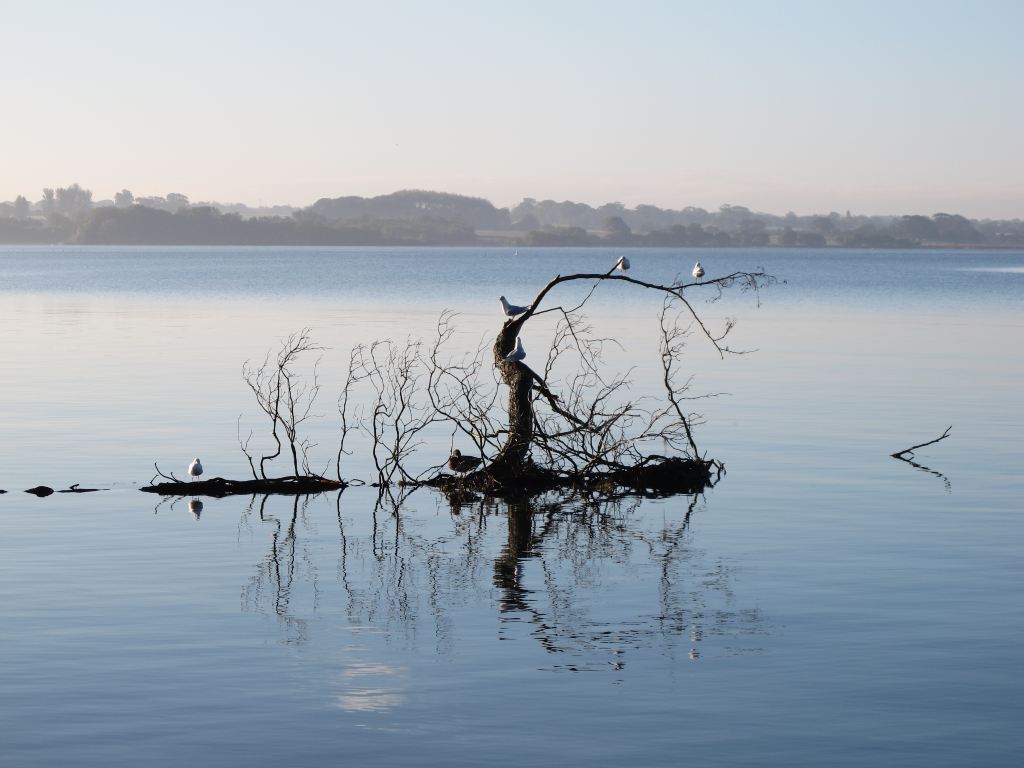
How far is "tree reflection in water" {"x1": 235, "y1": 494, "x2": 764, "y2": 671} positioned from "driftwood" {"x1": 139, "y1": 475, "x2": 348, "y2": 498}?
1.50 feet

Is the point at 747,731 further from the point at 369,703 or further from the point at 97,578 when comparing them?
the point at 97,578

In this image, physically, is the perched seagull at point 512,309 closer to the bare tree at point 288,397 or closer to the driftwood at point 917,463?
the bare tree at point 288,397

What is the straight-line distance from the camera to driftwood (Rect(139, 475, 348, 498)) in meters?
21.9

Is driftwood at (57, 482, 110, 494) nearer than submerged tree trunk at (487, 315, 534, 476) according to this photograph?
Yes

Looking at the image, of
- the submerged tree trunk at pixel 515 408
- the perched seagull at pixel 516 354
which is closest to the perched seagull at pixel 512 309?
the submerged tree trunk at pixel 515 408

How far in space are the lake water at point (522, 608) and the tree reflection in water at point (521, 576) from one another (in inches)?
2.2

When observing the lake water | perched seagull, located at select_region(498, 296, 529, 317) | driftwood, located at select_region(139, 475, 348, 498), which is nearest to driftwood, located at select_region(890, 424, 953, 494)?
the lake water

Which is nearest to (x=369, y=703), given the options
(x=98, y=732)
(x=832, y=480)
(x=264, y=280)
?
(x=98, y=732)

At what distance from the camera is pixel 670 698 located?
12.1 meters

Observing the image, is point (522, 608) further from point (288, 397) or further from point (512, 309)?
point (288, 397)

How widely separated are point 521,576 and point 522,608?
1.68 m

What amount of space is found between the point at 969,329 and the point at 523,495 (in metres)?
45.7

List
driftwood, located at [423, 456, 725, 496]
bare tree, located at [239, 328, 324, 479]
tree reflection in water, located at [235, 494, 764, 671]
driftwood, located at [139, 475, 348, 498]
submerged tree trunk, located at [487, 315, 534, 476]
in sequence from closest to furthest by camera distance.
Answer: tree reflection in water, located at [235, 494, 764, 671]
driftwood, located at [139, 475, 348, 498]
submerged tree trunk, located at [487, 315, 534, 476]
driftwood, located at [423, 456, 725, 496]
bare tree, located at [239, 328, 324, 479]

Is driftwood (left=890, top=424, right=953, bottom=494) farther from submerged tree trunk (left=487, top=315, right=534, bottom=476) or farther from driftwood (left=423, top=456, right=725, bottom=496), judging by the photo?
submerged tree trunk (left=487, top=315, right=534, bottom=476)
